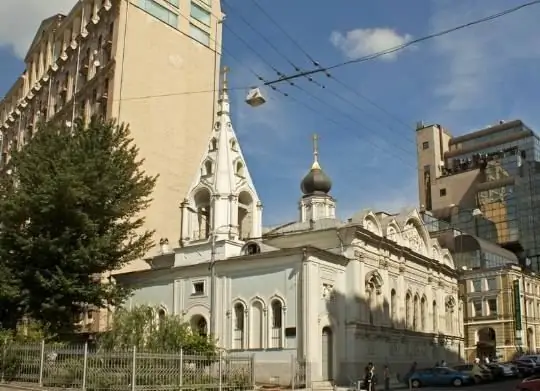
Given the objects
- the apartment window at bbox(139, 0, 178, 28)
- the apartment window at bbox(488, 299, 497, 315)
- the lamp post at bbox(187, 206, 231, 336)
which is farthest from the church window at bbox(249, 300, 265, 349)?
the apartment window at bbox(488, 299, 497, 315)

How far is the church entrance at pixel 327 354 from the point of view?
33.1 m

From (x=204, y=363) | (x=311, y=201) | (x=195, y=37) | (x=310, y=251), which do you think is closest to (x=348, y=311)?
(x=310, y=251)

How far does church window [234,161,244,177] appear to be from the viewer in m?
38.5

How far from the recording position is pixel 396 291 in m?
40.5

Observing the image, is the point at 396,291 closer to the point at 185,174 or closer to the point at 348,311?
the point at 348,311

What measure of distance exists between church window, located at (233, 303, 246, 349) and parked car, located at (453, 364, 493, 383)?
40.1 ft

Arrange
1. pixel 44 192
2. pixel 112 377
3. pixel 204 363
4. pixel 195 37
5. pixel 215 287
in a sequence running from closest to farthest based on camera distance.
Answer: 1. pixel 112 377
2. pixel 204 363
3. pixel 44 192
4. pixel 215 287
5. pixel 195 37

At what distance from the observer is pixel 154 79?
4538cm

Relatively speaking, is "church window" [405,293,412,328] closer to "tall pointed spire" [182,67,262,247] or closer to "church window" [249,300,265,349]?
"tall pointed spire" [182,67,262,247]

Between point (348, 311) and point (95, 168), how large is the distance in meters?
14.5

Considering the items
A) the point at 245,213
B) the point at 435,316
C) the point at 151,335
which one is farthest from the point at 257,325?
the point at 435,316

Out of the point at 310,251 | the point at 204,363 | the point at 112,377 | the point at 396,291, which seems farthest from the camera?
the point at 396,291

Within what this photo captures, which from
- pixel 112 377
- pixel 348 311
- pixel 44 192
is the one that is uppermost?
pixel 44 192

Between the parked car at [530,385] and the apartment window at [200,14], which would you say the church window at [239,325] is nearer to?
the parked car at [530,385]
